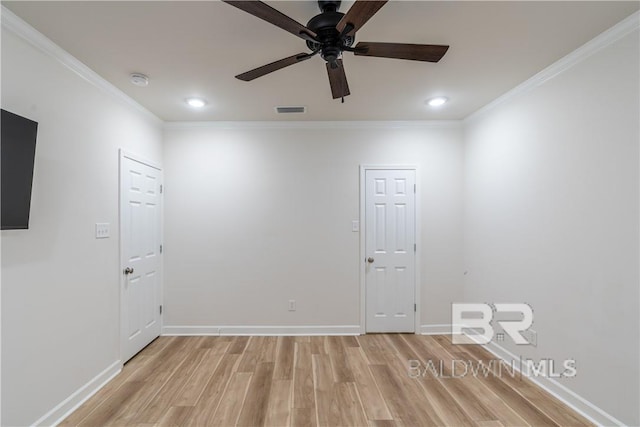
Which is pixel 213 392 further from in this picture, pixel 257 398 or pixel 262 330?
pixel 262 330

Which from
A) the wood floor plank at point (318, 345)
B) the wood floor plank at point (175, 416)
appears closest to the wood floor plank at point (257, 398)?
the wood floor plank at point (175, 416)

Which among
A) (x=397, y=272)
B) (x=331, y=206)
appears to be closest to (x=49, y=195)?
(x=331, y=206)

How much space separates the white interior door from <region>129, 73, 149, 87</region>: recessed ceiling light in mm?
723

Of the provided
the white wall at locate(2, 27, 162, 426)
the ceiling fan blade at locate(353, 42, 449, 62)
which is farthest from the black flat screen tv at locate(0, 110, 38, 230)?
the ceiling fan blade at locate(353, 42, 449, 62)

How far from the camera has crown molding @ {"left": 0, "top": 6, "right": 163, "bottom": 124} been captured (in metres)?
1.68

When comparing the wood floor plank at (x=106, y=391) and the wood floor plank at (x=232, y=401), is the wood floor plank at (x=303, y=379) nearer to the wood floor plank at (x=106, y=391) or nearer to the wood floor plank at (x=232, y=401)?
the wood floor plank at (x=232, y=401)

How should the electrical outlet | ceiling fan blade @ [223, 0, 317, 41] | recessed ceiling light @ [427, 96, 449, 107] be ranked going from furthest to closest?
recessed ceiling light @ [427, 96, 449, 107], the electrical outlet, ceiling fan blade @ [223, 0, 317, 41]

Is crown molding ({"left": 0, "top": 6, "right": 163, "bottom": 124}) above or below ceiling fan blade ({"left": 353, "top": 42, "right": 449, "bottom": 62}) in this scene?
above

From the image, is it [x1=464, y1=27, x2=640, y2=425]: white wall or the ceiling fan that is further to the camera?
[x1=464, y1=27, x2=640, y2=425]: white wall

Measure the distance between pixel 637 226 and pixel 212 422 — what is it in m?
3.01

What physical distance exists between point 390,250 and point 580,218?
1856 millimetres

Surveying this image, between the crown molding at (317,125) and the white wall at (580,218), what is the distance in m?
0.74

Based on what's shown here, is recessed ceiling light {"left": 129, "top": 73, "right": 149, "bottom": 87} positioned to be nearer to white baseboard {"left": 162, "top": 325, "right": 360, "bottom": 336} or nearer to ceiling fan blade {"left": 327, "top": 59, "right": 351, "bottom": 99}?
ceiling fan blade {"left": 327, "top": 59, "right": 351, "bottom": 99}

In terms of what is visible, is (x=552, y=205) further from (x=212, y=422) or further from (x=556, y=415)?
(x=212, y=422)
